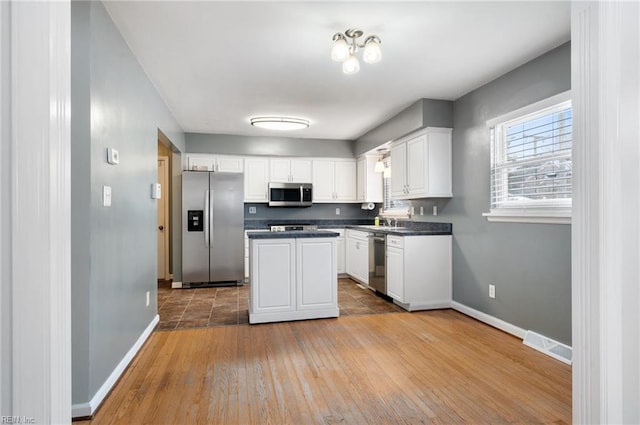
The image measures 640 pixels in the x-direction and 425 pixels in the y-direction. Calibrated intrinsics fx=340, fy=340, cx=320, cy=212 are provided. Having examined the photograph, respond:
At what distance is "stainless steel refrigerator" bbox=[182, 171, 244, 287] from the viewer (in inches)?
205

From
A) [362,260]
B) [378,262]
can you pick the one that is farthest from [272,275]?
[362,260]

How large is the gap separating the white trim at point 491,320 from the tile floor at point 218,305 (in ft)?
2.21

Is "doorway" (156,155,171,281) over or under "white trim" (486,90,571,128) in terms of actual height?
under

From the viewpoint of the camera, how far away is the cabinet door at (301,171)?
6039 mm

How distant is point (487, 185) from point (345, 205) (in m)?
3.36

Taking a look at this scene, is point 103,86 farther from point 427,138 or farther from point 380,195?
point 380,195

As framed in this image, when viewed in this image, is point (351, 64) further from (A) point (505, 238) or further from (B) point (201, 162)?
(B) point (201, 162)

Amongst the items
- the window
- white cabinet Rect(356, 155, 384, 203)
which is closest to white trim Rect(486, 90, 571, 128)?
the window

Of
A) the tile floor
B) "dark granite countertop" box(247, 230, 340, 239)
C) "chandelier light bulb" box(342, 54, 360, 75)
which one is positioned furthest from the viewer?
the tile floor

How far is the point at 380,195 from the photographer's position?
234 inches

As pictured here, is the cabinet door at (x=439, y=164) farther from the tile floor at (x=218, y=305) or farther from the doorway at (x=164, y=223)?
the doorway at (x=164, y=223)

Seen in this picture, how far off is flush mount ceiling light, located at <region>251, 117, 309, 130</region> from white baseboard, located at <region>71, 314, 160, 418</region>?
9.79 feet

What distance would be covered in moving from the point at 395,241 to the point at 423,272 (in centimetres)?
48

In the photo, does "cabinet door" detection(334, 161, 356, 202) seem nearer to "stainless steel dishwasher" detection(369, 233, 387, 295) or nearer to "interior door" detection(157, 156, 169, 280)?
"stainless steel dishwasher" detection(369, 233, 387, 295)
